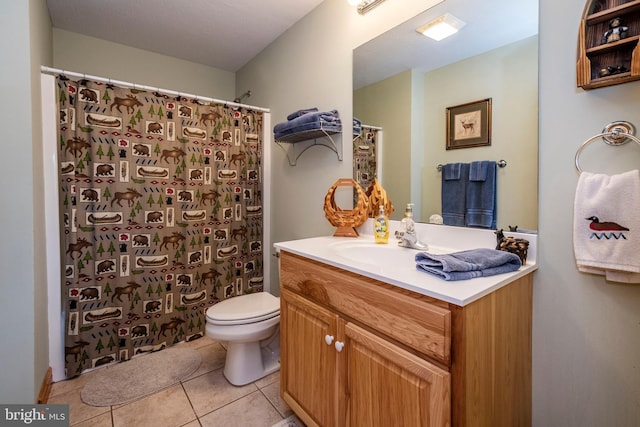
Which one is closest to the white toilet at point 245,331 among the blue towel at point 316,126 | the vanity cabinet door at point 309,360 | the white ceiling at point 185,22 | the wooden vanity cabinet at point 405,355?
the vanity cabinet door at point 309,360

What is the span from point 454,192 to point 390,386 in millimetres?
835

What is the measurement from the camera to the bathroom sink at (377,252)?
50.0 inches

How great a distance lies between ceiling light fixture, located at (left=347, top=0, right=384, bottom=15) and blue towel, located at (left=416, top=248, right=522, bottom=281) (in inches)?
54.3

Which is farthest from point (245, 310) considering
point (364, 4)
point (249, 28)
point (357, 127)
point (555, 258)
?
point (249, 28)

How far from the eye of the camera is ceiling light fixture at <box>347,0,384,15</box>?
154 centimetres

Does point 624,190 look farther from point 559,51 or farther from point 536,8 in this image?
point 536,8

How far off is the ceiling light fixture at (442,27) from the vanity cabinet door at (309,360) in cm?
131

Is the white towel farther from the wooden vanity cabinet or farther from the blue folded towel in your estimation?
the blue folded towel

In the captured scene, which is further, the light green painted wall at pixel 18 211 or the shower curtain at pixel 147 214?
the shower curtain at pixel 147 214

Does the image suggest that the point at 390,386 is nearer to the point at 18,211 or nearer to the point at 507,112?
the point at 507,112

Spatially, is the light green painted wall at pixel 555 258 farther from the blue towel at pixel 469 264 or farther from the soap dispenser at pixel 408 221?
the soap dispenser at pixel 408 221

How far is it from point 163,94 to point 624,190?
240 cm

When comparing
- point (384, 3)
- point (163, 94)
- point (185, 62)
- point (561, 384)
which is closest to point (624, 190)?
point (561, 384)

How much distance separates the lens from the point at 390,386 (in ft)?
2.98
